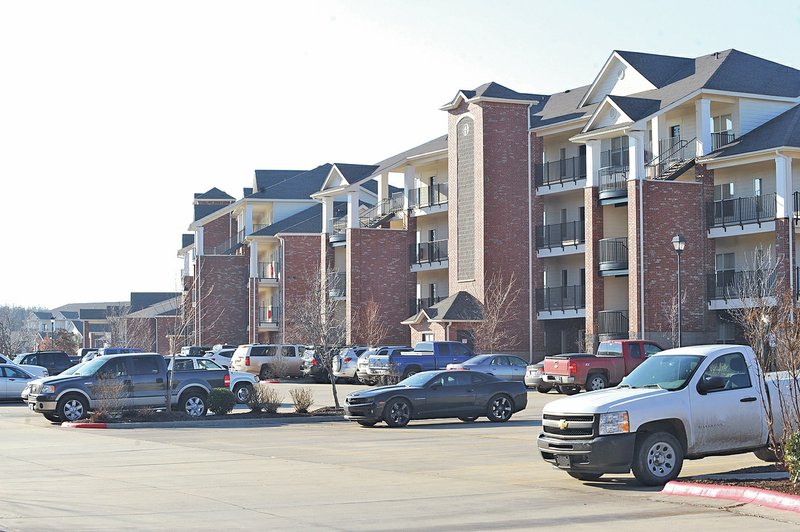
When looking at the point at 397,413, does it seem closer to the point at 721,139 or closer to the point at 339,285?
the point at 721,139

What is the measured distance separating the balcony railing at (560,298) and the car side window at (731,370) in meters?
38.2

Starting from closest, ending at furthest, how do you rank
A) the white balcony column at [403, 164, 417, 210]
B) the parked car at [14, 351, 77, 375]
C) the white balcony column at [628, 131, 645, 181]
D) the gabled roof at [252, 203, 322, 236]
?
the white balcony column at [628, 131, 645, 181] < the parked car at [14, 351, 77, 375] < the white balcony column at [403, 164, 417, 210] < the gabled roof at [252, 203, 322, 236]

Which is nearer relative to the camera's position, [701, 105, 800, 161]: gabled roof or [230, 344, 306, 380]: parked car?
[701, 105, 800, 161]: gabled roof

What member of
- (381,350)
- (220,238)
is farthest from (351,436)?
(220,238)

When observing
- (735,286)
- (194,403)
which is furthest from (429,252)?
(194,403)

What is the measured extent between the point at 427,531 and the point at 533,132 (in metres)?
46.4

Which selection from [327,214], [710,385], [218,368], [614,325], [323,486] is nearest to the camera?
[710,385]

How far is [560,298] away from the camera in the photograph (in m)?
56.2

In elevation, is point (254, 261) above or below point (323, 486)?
above

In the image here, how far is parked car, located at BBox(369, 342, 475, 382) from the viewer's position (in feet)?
146

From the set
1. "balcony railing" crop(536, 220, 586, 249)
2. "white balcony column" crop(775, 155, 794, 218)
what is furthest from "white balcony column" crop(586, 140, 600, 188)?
"white balcony column" crop(775, 155, 794, 218)

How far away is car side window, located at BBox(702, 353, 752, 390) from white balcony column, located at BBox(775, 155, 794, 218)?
107ft

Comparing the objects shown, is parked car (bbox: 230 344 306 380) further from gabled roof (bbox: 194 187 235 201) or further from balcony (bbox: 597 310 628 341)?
gabled roof (bbox: 194 187 235 201)

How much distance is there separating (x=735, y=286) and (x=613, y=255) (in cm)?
566
